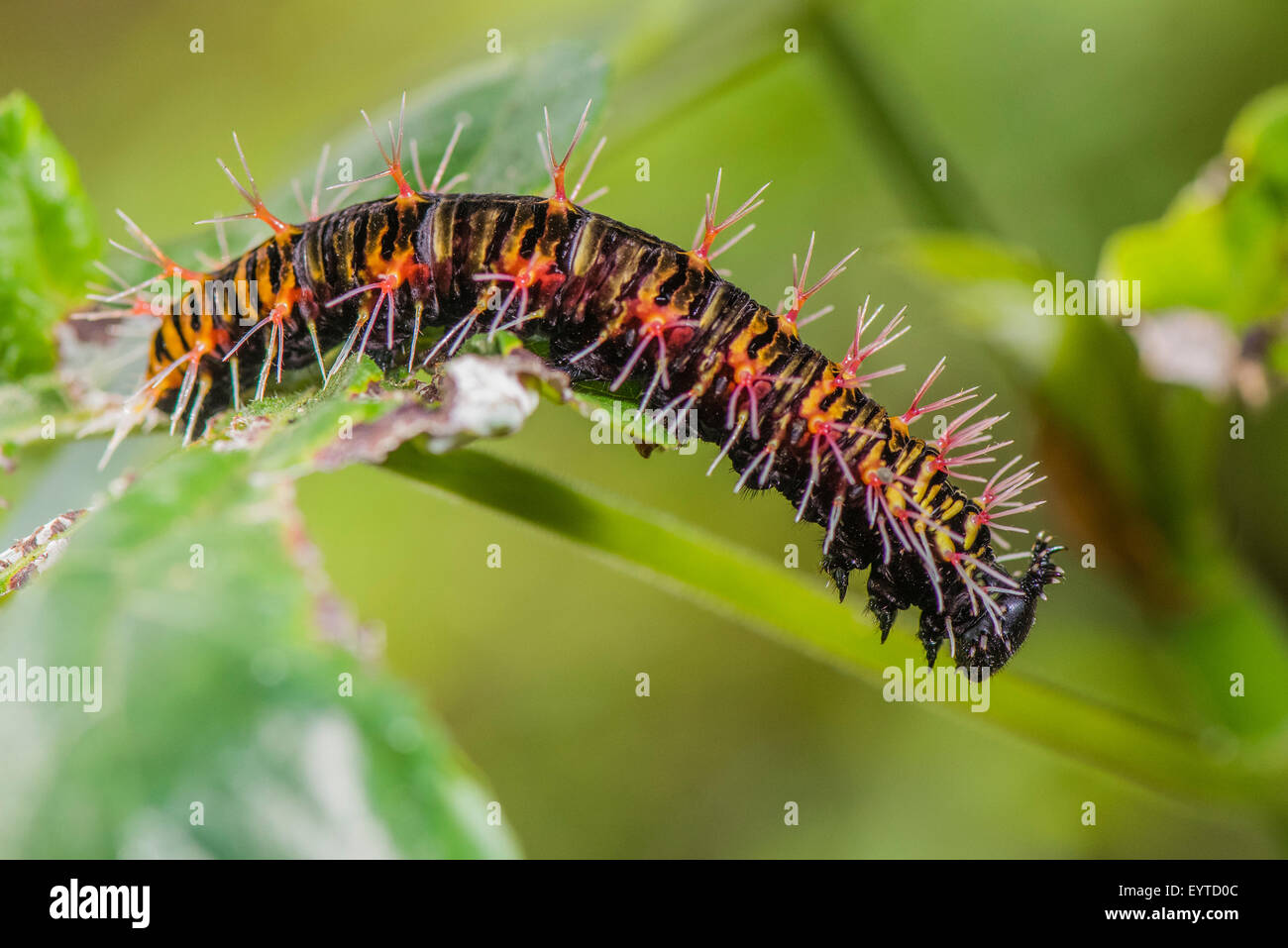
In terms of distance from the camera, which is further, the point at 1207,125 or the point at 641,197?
the point at 641,197

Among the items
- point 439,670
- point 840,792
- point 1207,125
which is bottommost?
point 840,792

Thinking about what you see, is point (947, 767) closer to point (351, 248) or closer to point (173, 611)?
point (351, 248)

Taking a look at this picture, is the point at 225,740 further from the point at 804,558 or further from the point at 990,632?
the point at 804,558

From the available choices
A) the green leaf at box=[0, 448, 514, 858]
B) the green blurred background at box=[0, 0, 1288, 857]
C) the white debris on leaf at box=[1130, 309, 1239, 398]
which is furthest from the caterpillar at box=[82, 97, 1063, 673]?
the green blurred background at box=[0, 0, 1288, 857]

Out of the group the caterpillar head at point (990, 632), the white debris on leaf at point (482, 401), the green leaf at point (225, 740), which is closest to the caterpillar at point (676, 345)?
the caterpillar head at point (990, 632)

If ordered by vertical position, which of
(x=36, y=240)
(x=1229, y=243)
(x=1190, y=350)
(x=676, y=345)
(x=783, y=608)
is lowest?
(x=783, y=608)

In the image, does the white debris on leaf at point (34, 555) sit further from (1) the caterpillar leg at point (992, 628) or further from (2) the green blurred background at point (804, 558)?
(2) the green blurred background at point (804, 558)

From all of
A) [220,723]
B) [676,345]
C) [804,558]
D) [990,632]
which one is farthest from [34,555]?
[804,558]
